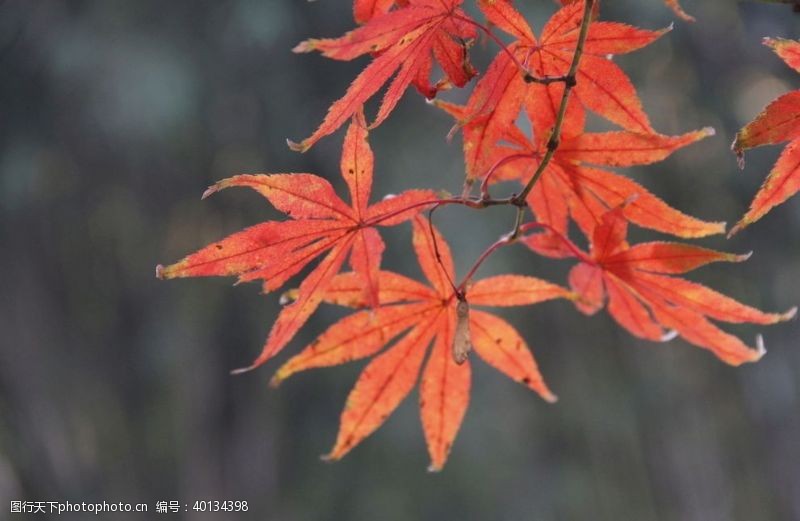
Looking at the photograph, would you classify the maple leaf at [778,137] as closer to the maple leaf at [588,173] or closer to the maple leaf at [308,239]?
the maple leaf at [588,173]

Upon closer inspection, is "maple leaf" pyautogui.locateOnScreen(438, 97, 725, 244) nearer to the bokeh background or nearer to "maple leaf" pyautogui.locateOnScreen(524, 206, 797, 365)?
"maple leaf" pyautogui.locateOnScreen(524, 206, 797, 365)

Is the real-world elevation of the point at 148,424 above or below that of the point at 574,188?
below

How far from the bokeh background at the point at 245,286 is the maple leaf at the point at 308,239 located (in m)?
1.90

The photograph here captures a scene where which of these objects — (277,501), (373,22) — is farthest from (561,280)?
(373,22)

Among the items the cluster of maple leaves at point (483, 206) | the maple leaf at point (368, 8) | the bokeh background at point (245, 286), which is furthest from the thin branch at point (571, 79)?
the bokeh background at point (245, 286)

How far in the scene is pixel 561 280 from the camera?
2.58 meters

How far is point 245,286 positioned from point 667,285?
2.16 m

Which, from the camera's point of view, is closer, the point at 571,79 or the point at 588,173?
the point at 571,79

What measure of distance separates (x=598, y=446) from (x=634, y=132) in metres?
2.40

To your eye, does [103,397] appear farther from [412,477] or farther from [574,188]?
[574,188]

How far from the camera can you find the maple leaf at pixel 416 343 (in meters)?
0.51

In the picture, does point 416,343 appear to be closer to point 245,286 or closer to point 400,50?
point 400,50

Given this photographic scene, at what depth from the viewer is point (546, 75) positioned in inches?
18.6

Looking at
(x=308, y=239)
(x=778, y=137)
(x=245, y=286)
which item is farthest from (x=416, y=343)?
(x=245, y=286)
